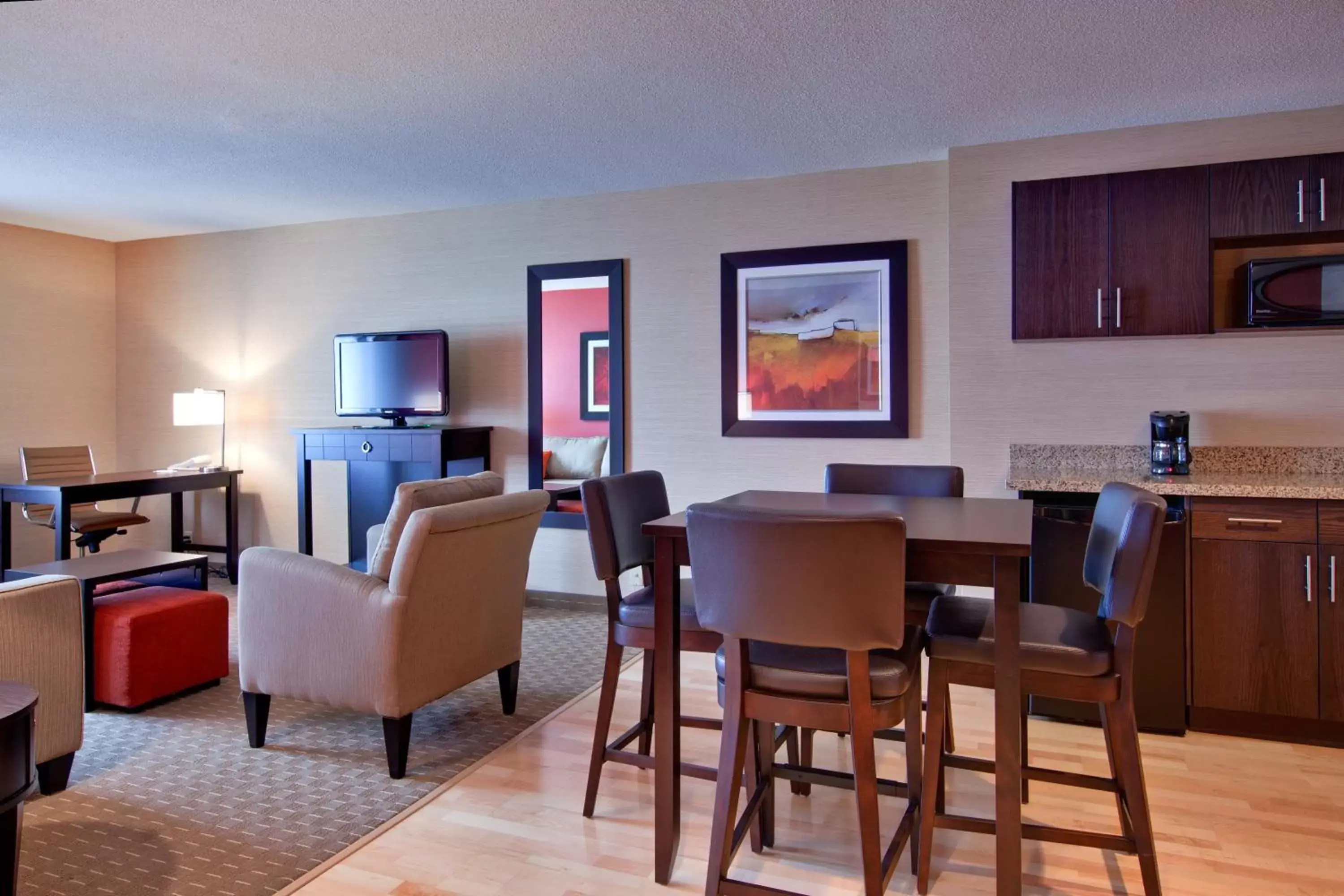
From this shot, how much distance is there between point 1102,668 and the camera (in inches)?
76.9

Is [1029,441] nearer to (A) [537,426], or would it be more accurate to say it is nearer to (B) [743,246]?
(B) [743,246]

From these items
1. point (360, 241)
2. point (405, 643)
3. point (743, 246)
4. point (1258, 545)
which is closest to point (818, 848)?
point (405, 643)

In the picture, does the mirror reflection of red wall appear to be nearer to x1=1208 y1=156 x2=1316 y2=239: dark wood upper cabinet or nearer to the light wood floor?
the light wood floor

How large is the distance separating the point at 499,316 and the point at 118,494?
2.47 metres

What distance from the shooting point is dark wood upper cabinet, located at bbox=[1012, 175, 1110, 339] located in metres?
3.72

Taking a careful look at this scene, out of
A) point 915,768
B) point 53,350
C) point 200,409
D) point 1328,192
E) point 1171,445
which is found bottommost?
point 915,768

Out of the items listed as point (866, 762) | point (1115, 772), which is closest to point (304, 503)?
point (866, 762)

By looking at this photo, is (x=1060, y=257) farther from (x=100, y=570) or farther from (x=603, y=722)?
(x=100, y=570)

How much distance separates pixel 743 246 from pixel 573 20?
2083 millimetres

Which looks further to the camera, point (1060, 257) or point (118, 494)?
point (118, 494)

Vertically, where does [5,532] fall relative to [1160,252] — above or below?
below

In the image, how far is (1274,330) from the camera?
11.8 ft

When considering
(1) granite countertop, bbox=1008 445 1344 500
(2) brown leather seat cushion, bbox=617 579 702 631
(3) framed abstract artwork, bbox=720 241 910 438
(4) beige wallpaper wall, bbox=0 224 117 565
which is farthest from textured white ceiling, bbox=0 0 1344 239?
(2) brown leather seat cushion, bbox=617 579 702 631

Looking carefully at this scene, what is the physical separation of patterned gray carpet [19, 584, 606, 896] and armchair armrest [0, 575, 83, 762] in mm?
216
